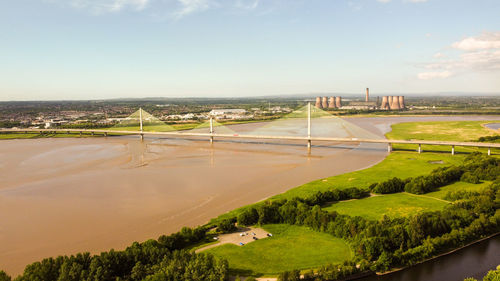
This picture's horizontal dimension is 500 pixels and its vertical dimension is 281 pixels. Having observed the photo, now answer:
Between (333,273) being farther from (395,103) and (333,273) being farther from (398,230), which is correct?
Answer: (395,103)

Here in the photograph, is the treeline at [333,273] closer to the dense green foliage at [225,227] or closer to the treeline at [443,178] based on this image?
the dense green foliage at [225,227]

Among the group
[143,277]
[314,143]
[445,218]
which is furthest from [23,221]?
[314,143]

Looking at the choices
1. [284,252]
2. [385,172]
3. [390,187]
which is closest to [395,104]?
[385,172]

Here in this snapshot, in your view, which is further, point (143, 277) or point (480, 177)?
point (480, 177)

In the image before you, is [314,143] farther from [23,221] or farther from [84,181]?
[23,221]

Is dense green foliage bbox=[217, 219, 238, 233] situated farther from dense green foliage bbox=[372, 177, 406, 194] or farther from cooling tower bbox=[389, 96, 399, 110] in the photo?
cooling tower bbox=[389, 96, 399, 110]

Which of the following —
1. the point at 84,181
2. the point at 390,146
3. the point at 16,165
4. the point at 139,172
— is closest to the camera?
the point at 84,181

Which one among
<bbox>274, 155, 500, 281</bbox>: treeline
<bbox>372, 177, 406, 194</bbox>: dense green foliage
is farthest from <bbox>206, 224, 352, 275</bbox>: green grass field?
<bbox>372, 177, 406, 194</bbox>: dense green foliage
